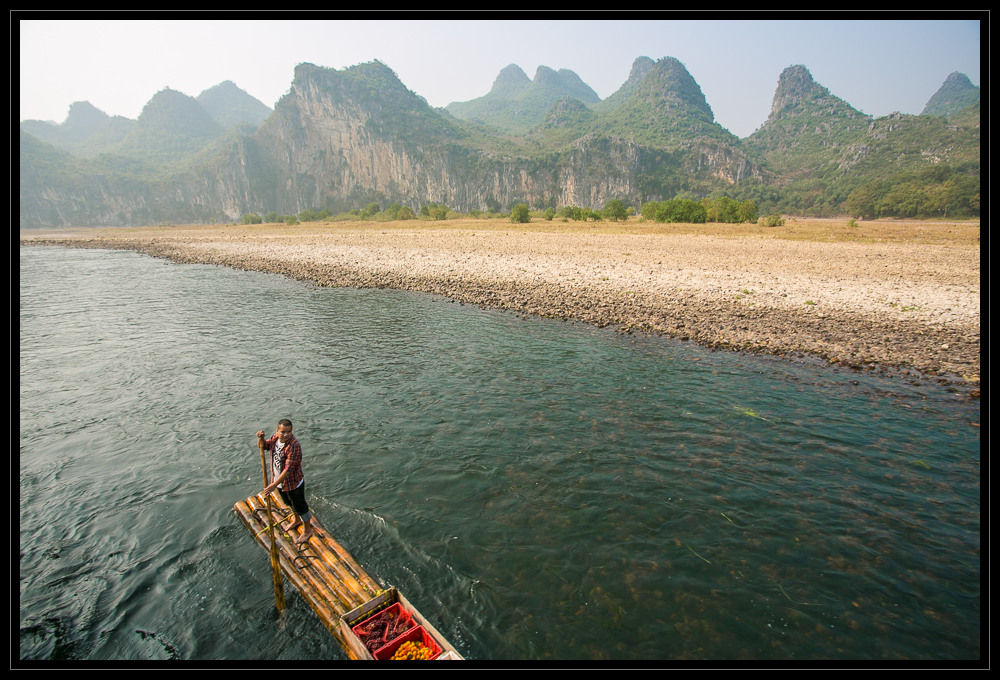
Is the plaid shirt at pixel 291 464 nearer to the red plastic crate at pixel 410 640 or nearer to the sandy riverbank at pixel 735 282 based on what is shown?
the red plastic crate at pixel 410 640

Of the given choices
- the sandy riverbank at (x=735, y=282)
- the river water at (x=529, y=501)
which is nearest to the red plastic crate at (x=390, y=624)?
the river water at (x=529, y=501)

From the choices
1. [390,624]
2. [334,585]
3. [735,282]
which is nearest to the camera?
[390,624]

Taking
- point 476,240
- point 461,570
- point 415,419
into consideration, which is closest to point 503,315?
point 415,419

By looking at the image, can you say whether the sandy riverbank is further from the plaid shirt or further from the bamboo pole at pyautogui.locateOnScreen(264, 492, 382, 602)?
the bamboo pole at pyautogui.locateOnScreen(264, 492, 382, 602)

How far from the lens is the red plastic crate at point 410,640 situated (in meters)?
5.93

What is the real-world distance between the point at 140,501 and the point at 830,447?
17087 millimetres

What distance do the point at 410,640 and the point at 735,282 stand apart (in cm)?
2716

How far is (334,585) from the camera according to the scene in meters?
7.35

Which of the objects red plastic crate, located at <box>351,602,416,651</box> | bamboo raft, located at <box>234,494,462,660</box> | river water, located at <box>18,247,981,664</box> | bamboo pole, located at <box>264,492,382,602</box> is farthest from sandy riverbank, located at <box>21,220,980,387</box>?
red plastic crate, located at <box>351,602,416,651</box>

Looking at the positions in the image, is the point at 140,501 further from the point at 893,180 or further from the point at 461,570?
the point at 893,180

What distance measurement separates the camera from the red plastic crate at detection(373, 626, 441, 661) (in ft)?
19.4

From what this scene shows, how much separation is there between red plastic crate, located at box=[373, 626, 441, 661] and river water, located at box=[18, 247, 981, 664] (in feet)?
3.24

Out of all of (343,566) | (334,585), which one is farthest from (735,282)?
(334,585)

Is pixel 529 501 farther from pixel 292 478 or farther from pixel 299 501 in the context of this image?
pixel 292 478
